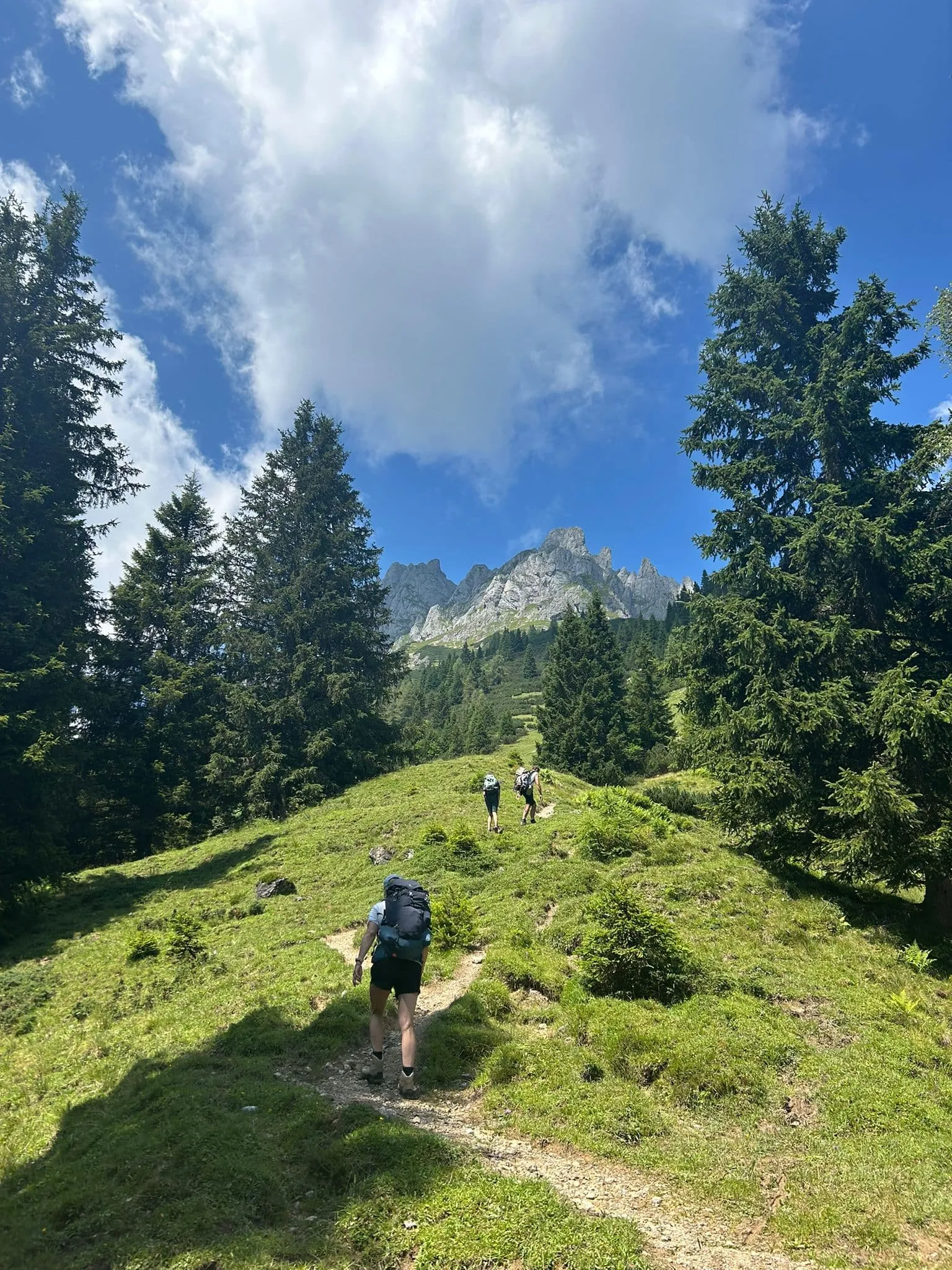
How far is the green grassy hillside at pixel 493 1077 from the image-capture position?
17.3ft

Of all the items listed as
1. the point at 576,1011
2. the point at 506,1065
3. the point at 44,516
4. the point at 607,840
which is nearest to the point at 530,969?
the point at 576,1011

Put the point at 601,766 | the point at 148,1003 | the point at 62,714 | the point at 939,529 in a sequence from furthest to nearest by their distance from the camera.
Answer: the point at 601,766
the point at 62,714
the point at 939,529
the point at 148,1003

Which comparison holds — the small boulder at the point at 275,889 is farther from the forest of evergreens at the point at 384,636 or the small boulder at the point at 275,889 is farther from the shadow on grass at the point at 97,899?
the forest of evergreens at the point at 384,636

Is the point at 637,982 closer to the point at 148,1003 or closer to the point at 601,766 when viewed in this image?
the point at 148,1003

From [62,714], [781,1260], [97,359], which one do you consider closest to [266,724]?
[62,714]

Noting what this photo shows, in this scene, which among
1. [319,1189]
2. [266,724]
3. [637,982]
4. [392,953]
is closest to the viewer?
[319,1189]

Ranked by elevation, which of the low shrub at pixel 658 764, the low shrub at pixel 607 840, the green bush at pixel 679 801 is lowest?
the low shrub at pixel 607 840

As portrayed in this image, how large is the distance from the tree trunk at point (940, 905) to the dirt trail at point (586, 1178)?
11.5 m

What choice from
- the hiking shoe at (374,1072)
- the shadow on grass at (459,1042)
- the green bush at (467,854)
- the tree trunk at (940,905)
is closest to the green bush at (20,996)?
the hiking shoe at (374,1072)

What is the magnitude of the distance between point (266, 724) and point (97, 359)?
18.3 metres

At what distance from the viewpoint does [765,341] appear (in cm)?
2045

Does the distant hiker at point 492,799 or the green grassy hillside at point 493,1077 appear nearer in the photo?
the green grassy hillside at point 493,1077

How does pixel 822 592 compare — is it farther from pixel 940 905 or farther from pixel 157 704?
A: pixel 157 704

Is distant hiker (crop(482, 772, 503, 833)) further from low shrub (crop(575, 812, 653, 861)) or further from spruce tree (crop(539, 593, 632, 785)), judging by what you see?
spruce tree (crop(539, 593, 632, 785))
